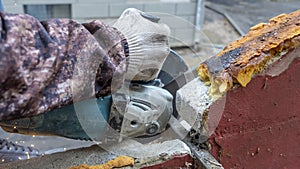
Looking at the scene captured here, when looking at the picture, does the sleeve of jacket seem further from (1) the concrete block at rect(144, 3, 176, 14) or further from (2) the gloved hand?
(1) the concrete block at rect(144, 3, 176, 14)

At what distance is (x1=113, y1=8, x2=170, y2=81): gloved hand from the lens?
1.15 m

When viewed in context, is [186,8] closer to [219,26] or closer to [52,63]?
[219,26]

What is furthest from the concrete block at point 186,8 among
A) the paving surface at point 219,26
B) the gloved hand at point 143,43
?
the gloved hand at point 143,43

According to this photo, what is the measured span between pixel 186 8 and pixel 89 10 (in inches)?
45.3

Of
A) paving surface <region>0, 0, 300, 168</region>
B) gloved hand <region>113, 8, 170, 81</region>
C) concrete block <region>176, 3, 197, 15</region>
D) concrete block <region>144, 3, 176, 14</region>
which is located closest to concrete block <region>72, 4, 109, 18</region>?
concrete block <region>144, 3, 176, 14</region>

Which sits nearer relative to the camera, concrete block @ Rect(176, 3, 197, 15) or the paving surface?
the paving surface

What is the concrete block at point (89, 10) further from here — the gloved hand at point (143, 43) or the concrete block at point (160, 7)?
the gloved hand at point (143, 43)

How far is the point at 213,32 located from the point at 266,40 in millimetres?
4326

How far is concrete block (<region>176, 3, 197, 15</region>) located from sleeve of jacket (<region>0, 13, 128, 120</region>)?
3746mm

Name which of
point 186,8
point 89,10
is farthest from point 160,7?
point 89,10

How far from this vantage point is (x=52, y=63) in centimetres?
86

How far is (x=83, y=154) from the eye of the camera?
1.21 m

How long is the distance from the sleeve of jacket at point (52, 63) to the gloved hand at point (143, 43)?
0.10 meters

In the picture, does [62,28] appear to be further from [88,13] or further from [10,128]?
[88,13]
